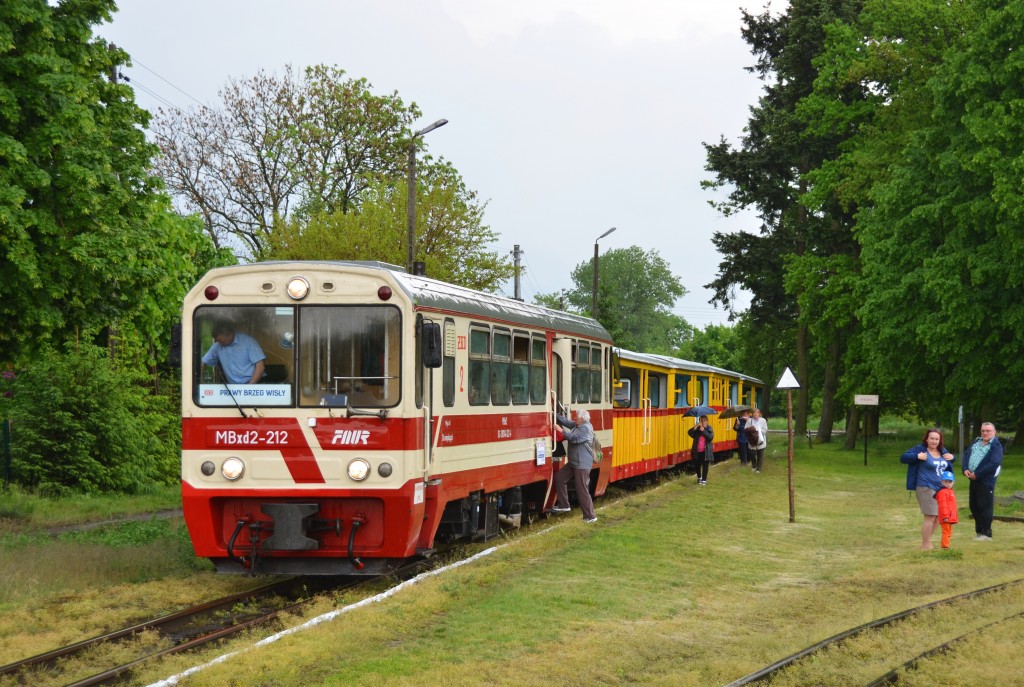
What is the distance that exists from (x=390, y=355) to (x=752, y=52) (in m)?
41.2

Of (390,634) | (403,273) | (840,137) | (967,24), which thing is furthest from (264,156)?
(390,634)

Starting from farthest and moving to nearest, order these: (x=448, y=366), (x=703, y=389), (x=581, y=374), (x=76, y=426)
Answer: (x=703, y=389) < (x=76, y=426) < (x=581, y=374) < (x=448, y=366)

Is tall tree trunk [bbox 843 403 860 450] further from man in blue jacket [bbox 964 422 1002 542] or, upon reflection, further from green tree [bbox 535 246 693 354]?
green tree [bbox 535 246 693 354]

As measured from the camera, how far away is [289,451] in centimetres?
1184

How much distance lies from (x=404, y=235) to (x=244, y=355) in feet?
87.0

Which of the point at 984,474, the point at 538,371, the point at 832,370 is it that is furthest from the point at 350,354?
the point at 832,370

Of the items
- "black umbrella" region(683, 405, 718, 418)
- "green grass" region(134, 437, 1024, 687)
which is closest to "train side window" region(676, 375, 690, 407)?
"black umbrella" region(683, 405, 718, 418)

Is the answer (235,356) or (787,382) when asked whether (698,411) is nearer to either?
(787,382)

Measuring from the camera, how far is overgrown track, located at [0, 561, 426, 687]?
885 cm

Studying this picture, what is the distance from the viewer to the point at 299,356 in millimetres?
11953

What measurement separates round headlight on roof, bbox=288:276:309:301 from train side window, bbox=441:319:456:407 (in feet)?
5.62

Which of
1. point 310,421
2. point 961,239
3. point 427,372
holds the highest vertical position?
point 961,239

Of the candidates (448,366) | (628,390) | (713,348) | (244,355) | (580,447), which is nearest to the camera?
(244,355)

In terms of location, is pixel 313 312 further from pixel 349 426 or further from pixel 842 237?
pixel 842 237
